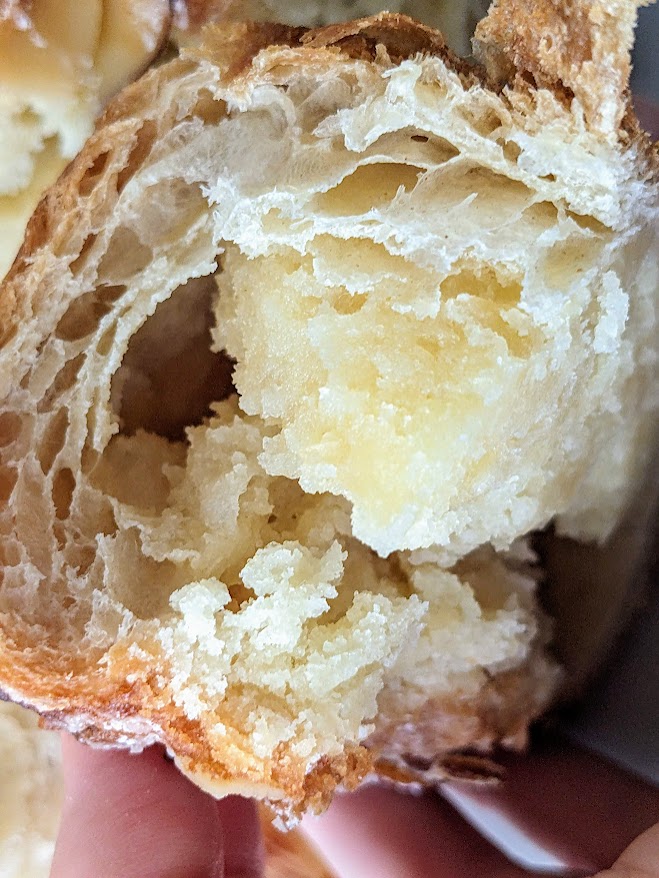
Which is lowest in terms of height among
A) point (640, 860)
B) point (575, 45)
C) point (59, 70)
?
point (640, 860)

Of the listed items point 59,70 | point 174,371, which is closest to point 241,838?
point 174,371

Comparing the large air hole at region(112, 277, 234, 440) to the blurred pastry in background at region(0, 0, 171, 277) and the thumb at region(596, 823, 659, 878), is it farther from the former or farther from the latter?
the thumb at region(596, 823, 659, 878)

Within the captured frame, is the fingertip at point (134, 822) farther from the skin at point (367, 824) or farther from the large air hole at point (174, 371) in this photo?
the large air hole at point (174, 371)

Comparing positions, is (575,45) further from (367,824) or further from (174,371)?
(367,824)

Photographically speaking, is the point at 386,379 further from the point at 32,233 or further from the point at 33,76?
the point at 33,76

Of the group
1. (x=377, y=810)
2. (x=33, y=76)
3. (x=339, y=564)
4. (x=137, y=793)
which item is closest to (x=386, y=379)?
(x=339, y=564)

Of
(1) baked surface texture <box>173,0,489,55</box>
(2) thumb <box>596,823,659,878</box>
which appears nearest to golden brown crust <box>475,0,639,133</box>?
(1) baked surface texture <box>173,0,489,55</box>
